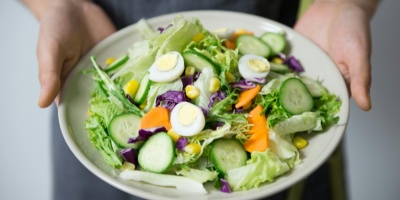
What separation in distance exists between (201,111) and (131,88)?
0.97 feet

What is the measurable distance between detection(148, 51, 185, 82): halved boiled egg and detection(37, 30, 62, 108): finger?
0.31m

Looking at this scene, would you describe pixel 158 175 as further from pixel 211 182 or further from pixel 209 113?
pixel 209 113

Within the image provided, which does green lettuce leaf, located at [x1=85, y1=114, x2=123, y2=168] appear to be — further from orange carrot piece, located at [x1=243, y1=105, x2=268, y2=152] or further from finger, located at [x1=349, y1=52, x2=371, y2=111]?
finger, located at [x1=349, y1=52, x2=371, y2=111]

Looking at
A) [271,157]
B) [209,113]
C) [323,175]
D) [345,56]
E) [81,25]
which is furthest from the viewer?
[323,175]

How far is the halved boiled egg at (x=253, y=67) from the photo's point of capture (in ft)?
5.62

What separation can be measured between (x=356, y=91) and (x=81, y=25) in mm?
1087

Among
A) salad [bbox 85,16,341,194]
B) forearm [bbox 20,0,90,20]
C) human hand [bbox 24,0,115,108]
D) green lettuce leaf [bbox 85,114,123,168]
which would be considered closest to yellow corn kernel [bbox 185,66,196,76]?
salad [bbox 85,16,341,194]

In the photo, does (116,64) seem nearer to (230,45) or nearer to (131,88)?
(131,88)

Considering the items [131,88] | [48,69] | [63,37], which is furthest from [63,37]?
[131,88]

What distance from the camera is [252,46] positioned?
1918 millimetres

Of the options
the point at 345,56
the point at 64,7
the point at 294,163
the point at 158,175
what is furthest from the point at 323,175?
the point at 64,7

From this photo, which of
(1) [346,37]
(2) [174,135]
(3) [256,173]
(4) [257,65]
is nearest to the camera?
(3) [256,173]

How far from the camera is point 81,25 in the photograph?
2.06m

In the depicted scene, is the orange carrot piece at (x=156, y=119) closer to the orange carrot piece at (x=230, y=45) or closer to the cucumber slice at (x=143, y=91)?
the cucumber slice at (x=143, y=91)
